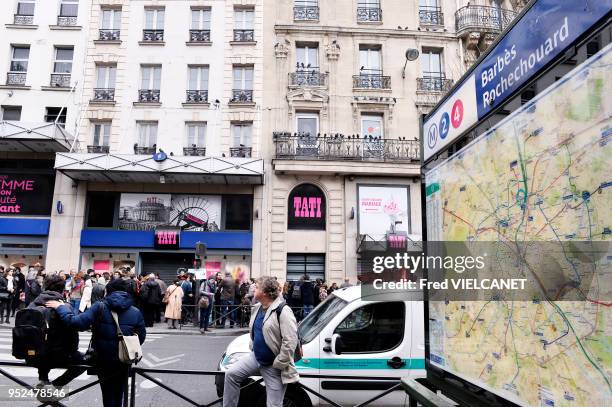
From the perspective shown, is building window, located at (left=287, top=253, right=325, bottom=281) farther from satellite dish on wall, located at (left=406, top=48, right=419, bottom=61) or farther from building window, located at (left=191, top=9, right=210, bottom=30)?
building window, located at (left=191, top=9, right=210, bottom=30)

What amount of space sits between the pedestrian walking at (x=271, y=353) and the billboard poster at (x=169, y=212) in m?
17.0

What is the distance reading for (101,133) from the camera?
21.8 meters

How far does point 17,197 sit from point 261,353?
21.6 m

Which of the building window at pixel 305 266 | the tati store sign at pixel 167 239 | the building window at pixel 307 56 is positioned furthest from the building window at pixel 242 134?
the building window at pixel 305 266

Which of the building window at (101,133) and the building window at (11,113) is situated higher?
the building window at (11,113)

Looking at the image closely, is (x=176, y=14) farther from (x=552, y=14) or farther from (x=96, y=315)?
(x=552, y=14)

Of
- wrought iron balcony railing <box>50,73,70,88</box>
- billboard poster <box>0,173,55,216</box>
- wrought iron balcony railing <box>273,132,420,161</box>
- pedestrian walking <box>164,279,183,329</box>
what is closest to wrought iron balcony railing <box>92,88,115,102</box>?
wrought iron balcony railing <box>50,73,70,88</box>

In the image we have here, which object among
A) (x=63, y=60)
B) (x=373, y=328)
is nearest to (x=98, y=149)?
(x=63, y=60)

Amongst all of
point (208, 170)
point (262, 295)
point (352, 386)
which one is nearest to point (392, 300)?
point (352, 386)

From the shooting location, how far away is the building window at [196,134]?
21750mm

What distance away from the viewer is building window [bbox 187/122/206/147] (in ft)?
71.4

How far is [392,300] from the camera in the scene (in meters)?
5.55

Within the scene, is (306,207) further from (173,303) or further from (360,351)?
(360,351)

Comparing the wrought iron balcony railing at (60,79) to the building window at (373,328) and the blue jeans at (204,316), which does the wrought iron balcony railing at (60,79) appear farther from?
the building window at (373,328)
